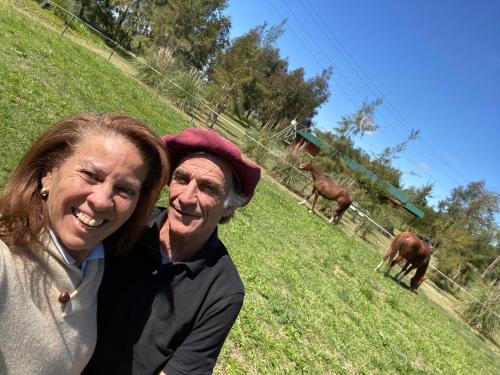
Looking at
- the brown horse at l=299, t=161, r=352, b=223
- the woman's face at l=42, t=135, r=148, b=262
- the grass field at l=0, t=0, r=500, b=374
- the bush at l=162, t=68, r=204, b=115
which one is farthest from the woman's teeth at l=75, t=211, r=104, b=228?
the bush at l=162, t=68, r=204, b=115

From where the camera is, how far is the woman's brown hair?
4.55ft

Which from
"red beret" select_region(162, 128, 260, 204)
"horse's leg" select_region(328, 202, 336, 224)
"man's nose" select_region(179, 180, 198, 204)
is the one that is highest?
"red beret" select_region(162, 128, 260, 204)

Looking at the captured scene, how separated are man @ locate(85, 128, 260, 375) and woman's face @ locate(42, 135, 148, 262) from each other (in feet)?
1.18

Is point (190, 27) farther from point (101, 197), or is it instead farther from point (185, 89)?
point (101, 197)

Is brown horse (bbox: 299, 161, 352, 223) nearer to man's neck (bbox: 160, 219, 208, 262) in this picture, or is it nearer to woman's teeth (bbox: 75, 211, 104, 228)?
man's neck (bbox: 160, 219, 208, 262)

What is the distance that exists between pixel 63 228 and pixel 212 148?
30.9 inches

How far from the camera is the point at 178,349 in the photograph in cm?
182

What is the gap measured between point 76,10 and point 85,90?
64.6 feet

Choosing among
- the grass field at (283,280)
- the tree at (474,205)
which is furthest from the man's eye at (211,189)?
the tree at (474,205)

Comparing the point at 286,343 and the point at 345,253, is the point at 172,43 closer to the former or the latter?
the point at 345,253

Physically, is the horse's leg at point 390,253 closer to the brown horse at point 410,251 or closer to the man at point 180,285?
the brown horse at point 410,251

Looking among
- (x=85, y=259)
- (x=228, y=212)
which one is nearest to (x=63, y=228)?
(x=85, y=259)

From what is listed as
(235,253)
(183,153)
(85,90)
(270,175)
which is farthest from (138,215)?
(270,175)

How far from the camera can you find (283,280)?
23.1 feet
